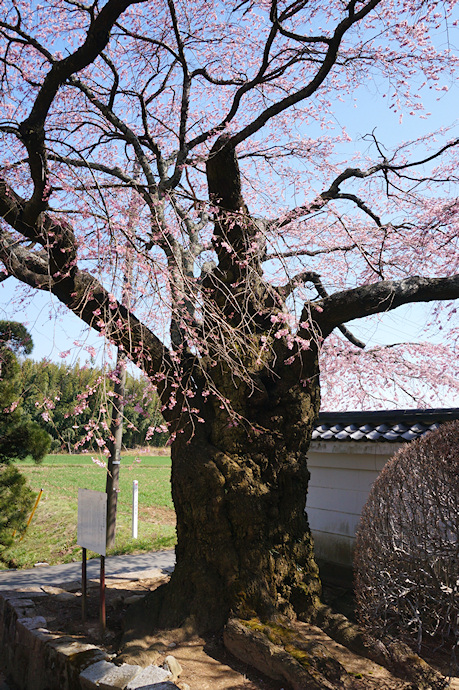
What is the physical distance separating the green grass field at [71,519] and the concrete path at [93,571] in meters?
0.91

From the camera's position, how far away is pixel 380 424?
716 centimetres

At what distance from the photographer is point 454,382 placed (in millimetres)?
9516

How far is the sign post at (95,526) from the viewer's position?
15.2 feet

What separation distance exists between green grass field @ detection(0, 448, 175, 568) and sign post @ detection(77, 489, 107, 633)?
0.55 metres

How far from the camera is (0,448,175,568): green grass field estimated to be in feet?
31.7

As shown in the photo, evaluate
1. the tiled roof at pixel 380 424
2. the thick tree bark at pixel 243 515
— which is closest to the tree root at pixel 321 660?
the thick tree bark at pixel 243 515

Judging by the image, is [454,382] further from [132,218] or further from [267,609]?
[132,218]

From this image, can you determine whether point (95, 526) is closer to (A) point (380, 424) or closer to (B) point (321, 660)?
(B) point (321, 660)

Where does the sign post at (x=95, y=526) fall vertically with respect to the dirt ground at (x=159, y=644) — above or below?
above

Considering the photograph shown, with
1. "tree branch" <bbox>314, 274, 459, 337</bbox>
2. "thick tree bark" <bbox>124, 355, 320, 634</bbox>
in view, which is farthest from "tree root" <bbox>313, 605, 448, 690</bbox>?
"tree branch" <bbox>314, 274, 459, 337</bbox>

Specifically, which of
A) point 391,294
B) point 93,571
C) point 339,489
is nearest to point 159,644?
point 93,571

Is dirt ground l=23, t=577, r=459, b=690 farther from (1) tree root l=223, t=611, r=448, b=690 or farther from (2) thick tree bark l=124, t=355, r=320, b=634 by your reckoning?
(2) thick tree bark l=124, t=355, r=320, b=634

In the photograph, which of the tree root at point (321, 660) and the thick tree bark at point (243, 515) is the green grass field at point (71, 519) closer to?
the thick tree bark at point (243, 515)

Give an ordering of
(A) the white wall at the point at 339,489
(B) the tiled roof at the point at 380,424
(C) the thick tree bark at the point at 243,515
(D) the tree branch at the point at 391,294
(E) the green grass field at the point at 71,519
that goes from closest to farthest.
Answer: (C) the thick tree bark at the point at 243,515, (D) the tree branch at the point at 391,294, (B) the tiled roof at the point at 380,424, (A) the white wall at the point at 339,489, (E) the green grass field at the point at 71,519
